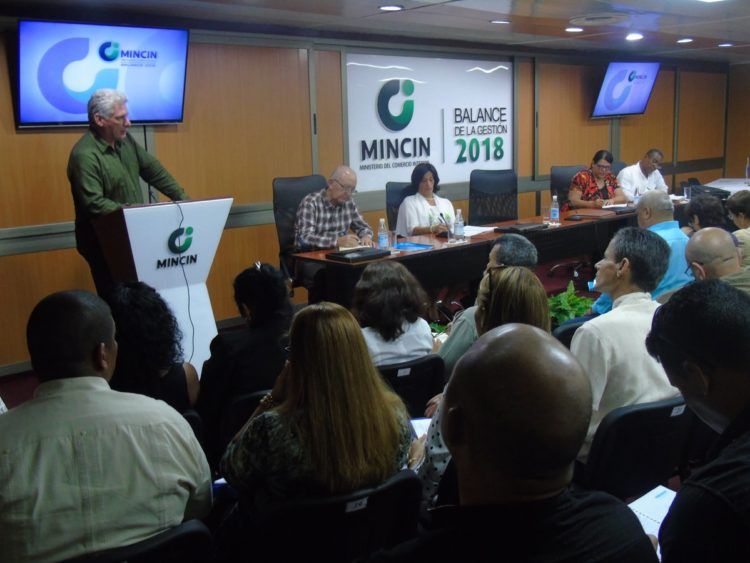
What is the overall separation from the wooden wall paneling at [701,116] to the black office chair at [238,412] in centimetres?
999

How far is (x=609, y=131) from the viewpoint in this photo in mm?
9656

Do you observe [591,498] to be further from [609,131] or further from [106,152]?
[609,131]

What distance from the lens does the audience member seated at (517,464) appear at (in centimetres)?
89

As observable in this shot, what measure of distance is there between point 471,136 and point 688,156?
4.84m

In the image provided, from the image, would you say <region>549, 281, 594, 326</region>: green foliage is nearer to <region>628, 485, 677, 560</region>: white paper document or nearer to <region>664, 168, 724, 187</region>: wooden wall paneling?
<region>628, 485, 677, 560</region>: white paper document

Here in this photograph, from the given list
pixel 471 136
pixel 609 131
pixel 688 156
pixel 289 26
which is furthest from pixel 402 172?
pixel 688 156

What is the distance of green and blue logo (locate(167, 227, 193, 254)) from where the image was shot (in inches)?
140

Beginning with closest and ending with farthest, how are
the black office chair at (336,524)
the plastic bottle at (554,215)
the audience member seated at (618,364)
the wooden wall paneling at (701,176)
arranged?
the black office chair at (336,524)
the audience member seated at (618,364)
the plastic bottle at (554,215)
the wooden wall paneling at (701,176)

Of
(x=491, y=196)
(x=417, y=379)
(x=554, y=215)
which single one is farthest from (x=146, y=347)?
(x=491, y=196)

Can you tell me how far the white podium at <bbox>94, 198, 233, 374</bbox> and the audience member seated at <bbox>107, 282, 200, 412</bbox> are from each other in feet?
3.42

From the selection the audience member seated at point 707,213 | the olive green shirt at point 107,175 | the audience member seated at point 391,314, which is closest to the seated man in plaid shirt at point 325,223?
the olive green shirt at point 107,175

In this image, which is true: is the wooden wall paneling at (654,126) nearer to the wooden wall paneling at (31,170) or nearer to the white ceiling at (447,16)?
the white ceiling at (447,16)

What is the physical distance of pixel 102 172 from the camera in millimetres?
3914

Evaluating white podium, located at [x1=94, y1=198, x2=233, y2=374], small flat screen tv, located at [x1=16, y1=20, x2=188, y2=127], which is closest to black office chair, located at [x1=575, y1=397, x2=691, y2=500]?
white podium, located at [x1=94, y1=198, x2=233, y2=374]
